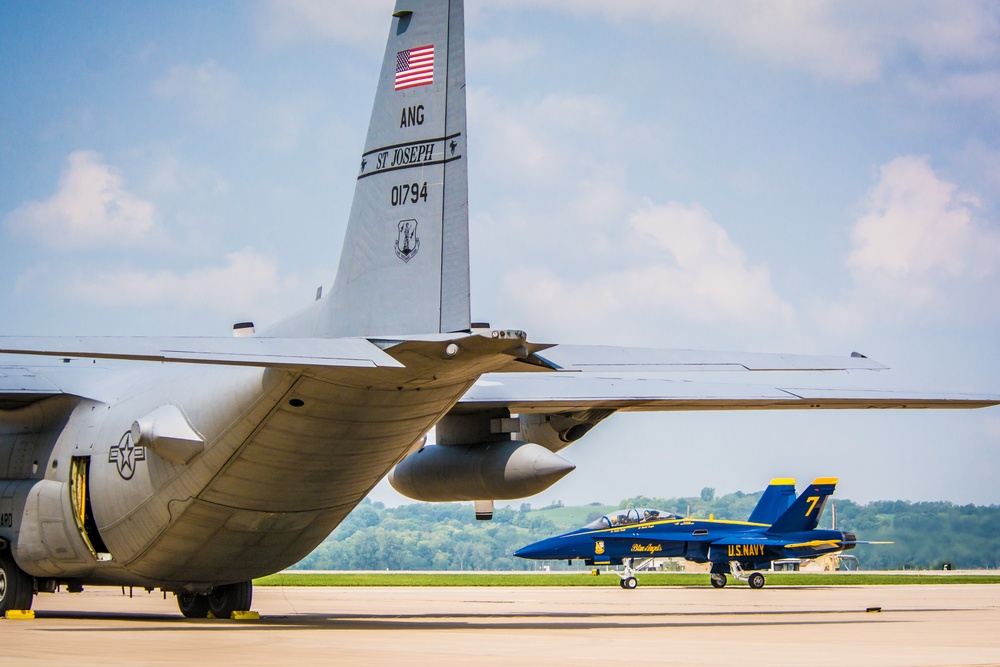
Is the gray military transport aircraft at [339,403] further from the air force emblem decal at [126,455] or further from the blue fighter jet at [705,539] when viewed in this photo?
the blue fighter jet at [705,539]

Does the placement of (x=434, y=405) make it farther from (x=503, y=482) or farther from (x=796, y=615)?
(x=796, y=615)

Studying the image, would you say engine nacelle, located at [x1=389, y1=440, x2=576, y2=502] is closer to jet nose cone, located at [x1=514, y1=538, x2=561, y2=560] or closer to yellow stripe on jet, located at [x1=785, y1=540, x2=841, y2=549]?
jet nose cone, located at [x1=514, y1=538, x2=561, y2=560]

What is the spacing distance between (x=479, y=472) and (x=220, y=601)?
417 centimetres

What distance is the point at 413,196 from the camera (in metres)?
12.0

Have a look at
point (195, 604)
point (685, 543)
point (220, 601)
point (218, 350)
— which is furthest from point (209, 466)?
point (685, 543)

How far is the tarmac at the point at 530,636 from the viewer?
29.5ft

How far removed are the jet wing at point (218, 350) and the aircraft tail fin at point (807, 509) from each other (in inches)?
931

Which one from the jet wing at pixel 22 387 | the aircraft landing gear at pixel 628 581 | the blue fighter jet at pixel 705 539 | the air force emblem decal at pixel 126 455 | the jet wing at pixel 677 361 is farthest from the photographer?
the blue fighter jet at pixel 705 539

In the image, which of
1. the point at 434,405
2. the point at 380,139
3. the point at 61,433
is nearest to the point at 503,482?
the point at 434,405

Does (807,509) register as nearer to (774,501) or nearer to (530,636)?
(774,501)

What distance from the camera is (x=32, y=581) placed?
1589 centimetres

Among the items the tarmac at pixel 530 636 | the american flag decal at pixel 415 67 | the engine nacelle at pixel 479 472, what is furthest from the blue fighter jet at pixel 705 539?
the american flag decal at pixel 415 67

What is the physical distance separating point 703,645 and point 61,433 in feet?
30.7

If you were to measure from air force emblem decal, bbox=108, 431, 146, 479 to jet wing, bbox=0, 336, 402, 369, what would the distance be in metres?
4.21
